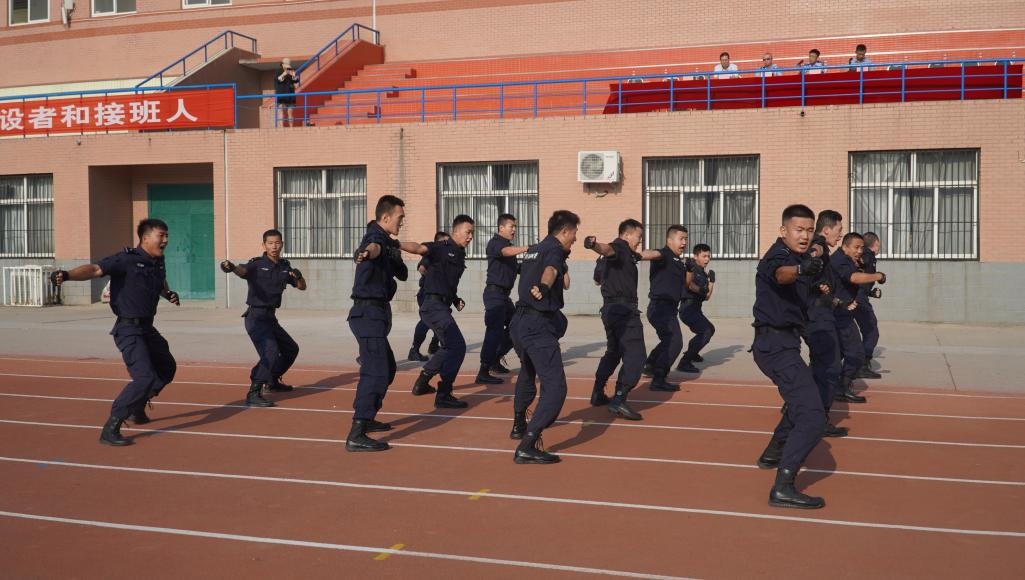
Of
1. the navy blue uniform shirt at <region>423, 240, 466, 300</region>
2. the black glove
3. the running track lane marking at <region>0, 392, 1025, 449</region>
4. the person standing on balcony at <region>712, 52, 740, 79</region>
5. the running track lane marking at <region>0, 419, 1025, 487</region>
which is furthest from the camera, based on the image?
the person standing on balcony at <region>712, 52, 740, 79</region>

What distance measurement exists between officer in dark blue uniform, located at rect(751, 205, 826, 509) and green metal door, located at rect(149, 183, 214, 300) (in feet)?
68.9

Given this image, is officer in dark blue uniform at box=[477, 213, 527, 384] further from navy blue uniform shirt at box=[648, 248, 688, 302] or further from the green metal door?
the green metal door

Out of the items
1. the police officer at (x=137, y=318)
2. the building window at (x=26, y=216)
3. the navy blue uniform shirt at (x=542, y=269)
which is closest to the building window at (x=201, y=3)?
the building window at (x=26, y=216)

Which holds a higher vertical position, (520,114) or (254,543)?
(520,114)

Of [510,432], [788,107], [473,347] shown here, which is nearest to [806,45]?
[788,107]

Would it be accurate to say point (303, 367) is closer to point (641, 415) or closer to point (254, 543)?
point (641, 415)

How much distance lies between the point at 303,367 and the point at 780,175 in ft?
36.1

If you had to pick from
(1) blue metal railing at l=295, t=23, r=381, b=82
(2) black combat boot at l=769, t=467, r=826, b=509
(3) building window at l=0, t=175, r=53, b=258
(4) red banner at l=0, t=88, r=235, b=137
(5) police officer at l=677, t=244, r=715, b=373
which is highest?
(1) blue metal railing at l=295, t=23, r=381, b=82

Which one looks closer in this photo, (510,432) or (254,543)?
(254,543)

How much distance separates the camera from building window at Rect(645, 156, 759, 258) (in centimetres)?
2020

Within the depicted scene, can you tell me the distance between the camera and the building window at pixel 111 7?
31984 millimetres

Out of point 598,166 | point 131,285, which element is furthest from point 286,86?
point 131,285

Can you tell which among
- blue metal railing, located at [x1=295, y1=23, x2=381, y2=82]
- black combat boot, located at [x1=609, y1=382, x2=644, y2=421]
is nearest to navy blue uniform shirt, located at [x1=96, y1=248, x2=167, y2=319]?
black combat boot, located at [x1=609, y1=382, x2=644, y2=421]

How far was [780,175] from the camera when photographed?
19.7 m
